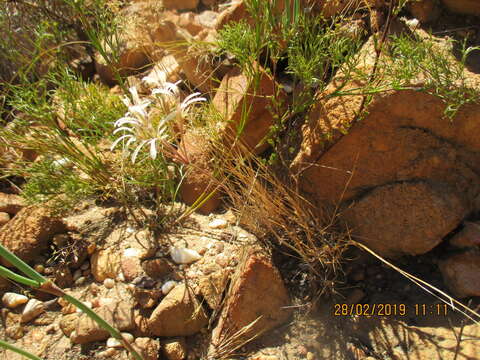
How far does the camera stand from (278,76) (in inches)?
93.0

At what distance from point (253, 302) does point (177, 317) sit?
0.35 metres

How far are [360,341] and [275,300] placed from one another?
41 cm

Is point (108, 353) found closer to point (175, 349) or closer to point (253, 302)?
point (175, 349)

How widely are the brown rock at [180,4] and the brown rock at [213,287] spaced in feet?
7.61

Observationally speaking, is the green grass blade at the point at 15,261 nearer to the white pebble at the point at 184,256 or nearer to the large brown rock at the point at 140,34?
the white pebble at the point at 184,256

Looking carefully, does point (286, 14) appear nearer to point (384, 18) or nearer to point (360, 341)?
point (384, 18)

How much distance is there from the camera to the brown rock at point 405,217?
1.91 meters

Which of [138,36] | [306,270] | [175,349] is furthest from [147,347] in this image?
[138,36]

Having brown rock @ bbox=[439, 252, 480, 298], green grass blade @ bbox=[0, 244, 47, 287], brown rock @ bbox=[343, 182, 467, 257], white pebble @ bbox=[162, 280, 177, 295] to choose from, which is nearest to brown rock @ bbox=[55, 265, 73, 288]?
white pebble @ bbox=[162, 280, 177, 295]

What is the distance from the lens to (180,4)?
337 cm

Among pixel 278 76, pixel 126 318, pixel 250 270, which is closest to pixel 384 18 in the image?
pixel 278 76

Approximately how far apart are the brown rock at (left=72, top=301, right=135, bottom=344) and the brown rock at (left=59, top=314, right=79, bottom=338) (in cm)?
4

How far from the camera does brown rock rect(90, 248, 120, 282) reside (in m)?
2.09

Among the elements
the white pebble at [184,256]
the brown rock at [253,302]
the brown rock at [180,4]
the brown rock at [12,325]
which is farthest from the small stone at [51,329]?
the brown rock at [180,4]
